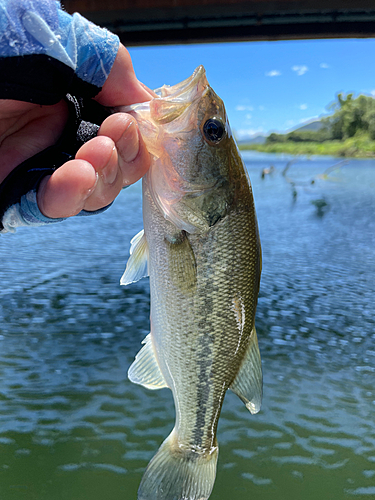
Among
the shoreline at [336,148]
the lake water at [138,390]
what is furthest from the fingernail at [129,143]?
the shoreline at [336,148]

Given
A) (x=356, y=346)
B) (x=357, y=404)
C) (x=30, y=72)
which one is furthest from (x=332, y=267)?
(x=30, y=72)

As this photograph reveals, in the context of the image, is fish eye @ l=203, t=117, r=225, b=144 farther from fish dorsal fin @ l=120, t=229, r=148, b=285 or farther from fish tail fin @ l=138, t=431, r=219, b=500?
fish tail fin @ l=138, t=431, r=219, b=500

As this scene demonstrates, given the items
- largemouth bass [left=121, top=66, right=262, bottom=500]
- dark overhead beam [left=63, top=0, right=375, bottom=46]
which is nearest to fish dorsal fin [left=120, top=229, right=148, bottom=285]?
largemouth bass [left=121, top=66, right=262, bottom=500]

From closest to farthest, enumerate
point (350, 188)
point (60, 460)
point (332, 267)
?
point (60, 460), point (332, 267), point (350, 188)

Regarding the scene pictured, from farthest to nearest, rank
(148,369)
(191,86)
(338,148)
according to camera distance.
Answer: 1. (338,148)
2. (148,369)
3. (191,86)

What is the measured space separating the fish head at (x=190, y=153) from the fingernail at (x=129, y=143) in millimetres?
136

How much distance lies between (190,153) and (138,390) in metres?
5.01

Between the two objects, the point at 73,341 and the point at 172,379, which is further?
the point at 73,341

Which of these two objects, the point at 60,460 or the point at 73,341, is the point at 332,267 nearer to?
the point at 73,341

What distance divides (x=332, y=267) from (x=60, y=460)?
29.4ft

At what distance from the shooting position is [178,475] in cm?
214

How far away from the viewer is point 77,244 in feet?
41.6

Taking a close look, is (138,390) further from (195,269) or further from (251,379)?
(195,269)

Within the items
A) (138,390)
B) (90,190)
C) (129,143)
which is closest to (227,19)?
(138,390)
